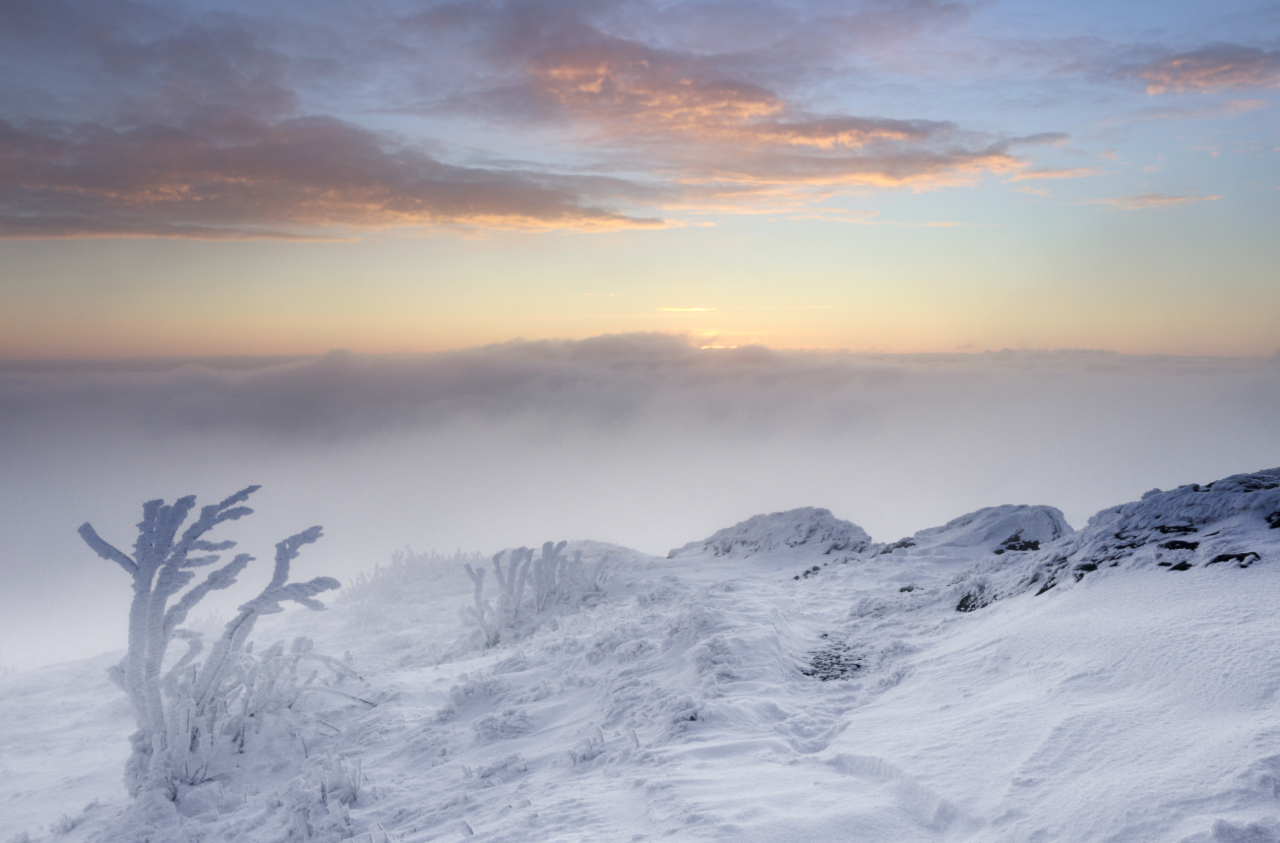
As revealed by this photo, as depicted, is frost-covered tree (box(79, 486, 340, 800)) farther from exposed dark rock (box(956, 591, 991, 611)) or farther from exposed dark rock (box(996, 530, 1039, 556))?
exposed dark rock (box(996, 530, 1039, 556))

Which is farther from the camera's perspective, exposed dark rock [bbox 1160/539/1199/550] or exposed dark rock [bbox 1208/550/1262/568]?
exposed dark rock [bbox 1160/539/1199/550]

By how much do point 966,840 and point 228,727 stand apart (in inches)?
220

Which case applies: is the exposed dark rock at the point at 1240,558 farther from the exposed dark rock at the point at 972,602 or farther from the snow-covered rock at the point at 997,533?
the snow-covered rock at the point at 997,533

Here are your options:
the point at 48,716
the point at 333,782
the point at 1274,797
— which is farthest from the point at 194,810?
the point at 1274,797

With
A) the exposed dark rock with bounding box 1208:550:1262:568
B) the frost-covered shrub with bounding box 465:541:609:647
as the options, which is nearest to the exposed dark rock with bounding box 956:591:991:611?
the exposed dark rock with bounding box 1208:550:1262:568

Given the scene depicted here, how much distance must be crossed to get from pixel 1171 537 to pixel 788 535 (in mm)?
8661

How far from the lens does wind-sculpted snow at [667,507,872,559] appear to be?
1320cm

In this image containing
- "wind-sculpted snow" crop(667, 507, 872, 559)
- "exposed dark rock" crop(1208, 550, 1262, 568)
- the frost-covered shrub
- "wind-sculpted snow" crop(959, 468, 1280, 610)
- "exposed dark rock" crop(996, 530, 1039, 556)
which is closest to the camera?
"exposed dark rock" crop(1208, 550, 1262, 568)

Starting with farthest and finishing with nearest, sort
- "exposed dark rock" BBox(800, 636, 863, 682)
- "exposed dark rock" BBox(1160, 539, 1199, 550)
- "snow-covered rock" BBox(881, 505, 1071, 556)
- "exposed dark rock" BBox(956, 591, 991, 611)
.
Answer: "snow-covered rock" BBox(881, 505, 1071, 556)
"exposed dark rock" BBox(956, 591, 991, 611)
"exposed dark rock" BBox(800, 636, 863, 682)
"exposed dark rock" BBox(1160, 539, 1199, 550)

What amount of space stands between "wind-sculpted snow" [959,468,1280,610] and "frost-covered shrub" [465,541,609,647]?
5.99 m

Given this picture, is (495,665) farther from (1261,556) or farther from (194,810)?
(1261,556)

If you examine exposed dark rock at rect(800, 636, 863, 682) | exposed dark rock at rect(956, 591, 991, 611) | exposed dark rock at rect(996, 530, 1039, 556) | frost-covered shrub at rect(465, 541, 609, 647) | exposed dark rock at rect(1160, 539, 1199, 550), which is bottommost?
frost-covered shrub at rect(465, 541, 609, 647)

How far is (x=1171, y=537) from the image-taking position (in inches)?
214

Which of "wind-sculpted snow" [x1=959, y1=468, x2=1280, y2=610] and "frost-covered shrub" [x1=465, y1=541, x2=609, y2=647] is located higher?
"wind-sculpted snow" [x1=959, y1=468, x2=1280, y2=610]
